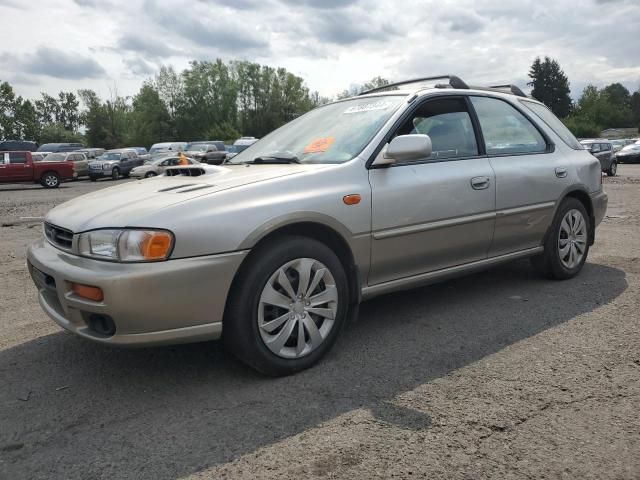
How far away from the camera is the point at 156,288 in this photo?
266cm

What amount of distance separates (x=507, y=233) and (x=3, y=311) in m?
4.02

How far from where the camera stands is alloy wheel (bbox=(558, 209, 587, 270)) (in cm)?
481

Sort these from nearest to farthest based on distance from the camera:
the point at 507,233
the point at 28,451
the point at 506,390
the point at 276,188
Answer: the point at 28,451 < the point at 506,390 < the point at 276,188 < the point at 507,233

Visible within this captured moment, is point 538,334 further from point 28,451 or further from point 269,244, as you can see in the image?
point 28,451

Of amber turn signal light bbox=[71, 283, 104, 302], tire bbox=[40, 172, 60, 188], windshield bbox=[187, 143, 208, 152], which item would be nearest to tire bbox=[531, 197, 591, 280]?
amber turn signal light bbox=[71, 283, 104, 302]

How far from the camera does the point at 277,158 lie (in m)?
3.82

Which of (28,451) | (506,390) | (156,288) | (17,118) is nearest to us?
(28,451)

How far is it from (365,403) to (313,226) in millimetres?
1032

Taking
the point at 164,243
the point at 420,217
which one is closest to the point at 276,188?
the point at 164,243

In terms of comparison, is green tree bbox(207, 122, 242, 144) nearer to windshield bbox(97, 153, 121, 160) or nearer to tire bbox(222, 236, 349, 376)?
windshield bbox(97, 153, 121, 160)

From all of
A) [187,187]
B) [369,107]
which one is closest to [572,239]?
[369,107]

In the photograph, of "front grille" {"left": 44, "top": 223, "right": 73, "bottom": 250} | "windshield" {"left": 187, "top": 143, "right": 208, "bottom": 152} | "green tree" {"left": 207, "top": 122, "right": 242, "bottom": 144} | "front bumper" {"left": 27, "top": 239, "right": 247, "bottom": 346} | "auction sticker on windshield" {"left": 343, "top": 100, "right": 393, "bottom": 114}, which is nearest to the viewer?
"front bumper" {"left": 27, "top": 239, "right": 247, "bottom": 346}

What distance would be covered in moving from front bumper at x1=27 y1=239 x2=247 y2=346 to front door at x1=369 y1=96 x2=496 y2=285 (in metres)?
1.06

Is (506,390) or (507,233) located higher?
(507,233)
